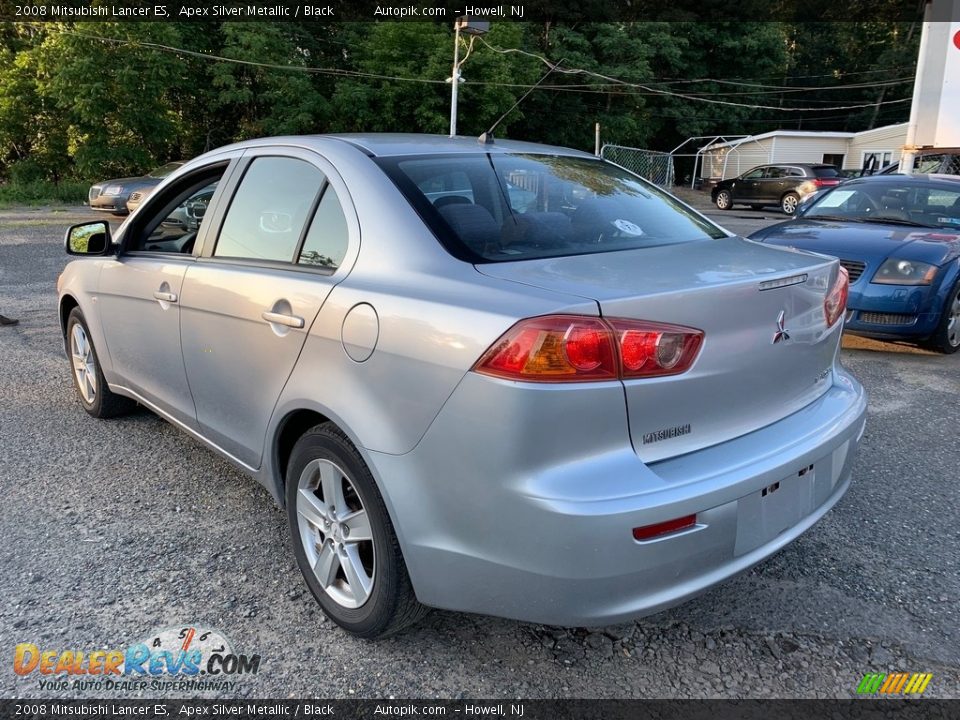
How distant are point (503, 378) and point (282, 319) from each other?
99 centimetres

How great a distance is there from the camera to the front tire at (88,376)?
427 cm

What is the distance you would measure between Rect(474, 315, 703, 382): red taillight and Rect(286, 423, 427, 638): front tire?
614 mm

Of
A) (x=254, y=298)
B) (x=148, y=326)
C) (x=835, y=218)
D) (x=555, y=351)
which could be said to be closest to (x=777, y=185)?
(x=835, y=218)

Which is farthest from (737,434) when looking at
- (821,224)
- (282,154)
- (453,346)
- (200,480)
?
(821,224)

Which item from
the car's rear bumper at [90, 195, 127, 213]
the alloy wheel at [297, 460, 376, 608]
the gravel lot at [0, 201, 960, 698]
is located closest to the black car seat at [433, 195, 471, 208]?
the alloy wheel at [297, 460, 376, 608]

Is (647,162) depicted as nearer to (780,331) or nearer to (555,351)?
(780,331)

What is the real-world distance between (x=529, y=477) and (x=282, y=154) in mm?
1783

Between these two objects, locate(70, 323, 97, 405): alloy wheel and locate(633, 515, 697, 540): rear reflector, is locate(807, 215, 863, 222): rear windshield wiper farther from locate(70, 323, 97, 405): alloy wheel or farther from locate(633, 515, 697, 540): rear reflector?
locate(70, 323, 97, 405): alloy wheel

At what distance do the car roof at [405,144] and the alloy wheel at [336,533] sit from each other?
1.18 metres

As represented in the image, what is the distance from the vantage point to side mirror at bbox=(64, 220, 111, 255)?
381 cm

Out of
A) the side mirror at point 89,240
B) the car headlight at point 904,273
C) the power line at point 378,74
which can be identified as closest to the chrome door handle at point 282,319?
the side mirror at point 89,240

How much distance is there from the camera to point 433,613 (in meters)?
2.62

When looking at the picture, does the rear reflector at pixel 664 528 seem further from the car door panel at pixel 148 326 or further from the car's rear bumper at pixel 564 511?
the car door panel at pixel 148 326

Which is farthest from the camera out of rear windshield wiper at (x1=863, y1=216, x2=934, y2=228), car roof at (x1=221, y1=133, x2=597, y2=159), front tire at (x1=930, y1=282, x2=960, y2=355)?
rear windshield wiper at (x1=863, y1=216, x2=934, y2=228)
